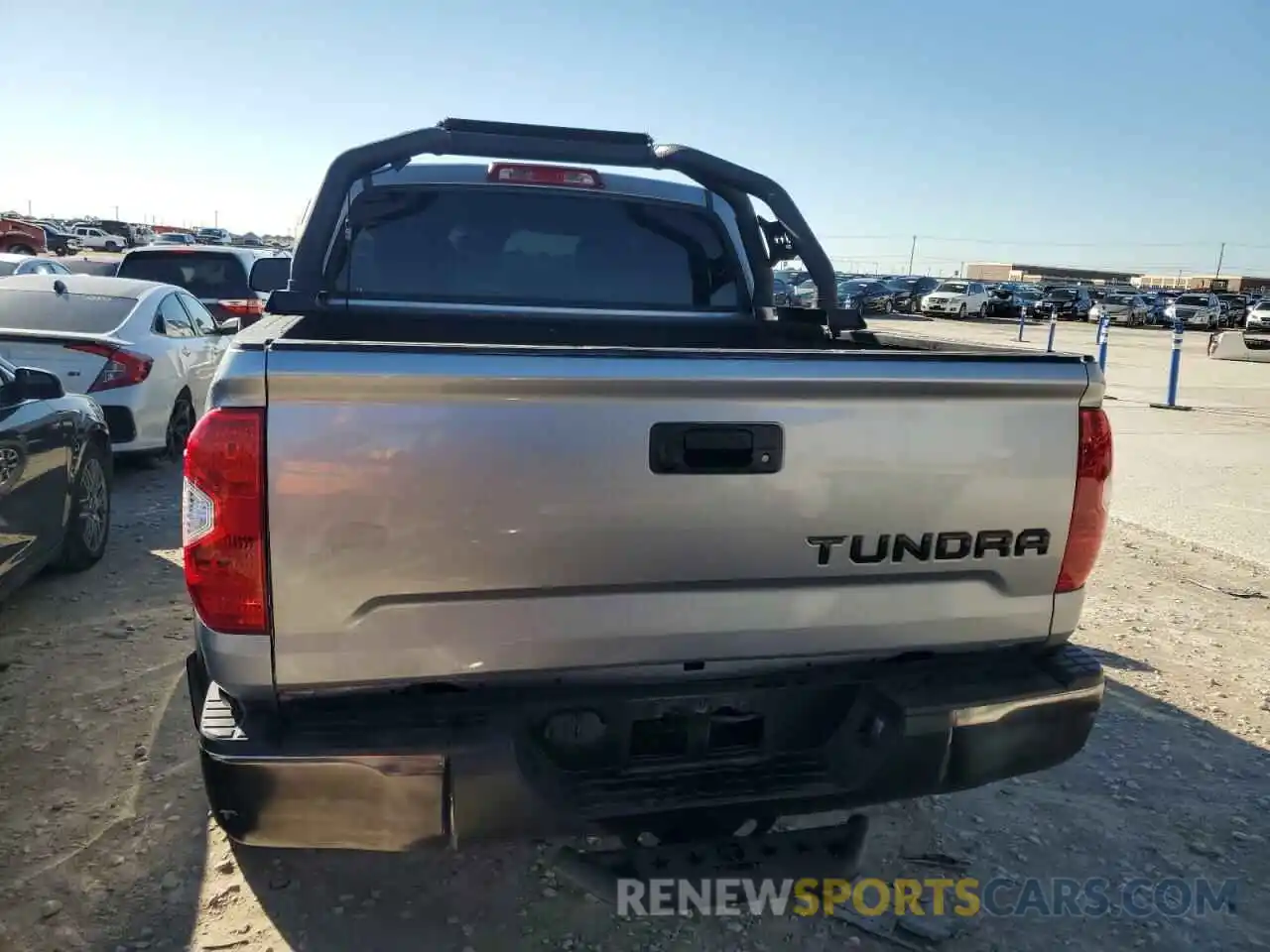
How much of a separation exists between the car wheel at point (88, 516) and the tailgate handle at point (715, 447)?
4225 mm

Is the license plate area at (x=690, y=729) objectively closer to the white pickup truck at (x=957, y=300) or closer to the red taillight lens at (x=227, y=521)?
the red taillight lens at (x=227, y=521)

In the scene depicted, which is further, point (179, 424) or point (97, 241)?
point (97, 241)

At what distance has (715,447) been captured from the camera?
220 cm

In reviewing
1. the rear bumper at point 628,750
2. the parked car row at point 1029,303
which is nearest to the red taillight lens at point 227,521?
the rear bumper at point 628,750

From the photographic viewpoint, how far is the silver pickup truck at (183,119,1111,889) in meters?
2.03

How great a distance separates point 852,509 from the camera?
2309 mm

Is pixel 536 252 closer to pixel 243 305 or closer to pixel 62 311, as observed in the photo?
pixel 62 311

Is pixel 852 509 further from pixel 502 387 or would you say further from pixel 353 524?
pixel 353 524

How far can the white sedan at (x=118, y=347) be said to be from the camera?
6.95 meters

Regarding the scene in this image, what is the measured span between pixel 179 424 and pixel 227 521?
263 inches

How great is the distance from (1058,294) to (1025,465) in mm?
53365

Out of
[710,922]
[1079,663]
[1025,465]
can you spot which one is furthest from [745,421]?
[710,922]

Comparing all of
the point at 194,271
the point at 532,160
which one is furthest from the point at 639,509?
the point at 194,271

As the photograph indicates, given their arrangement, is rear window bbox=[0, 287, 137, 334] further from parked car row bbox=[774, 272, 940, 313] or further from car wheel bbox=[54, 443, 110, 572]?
parked car row bbox=[774, 272, 940, 313]
